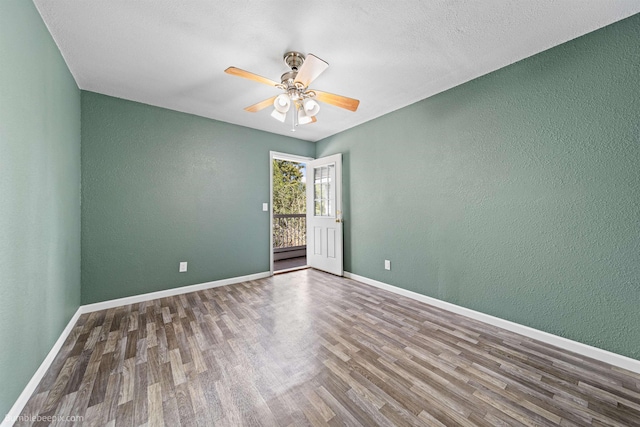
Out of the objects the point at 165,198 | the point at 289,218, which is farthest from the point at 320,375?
the point at 289,218

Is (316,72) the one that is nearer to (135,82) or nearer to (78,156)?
(135,82)

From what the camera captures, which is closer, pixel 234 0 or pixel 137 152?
pixel 234 0

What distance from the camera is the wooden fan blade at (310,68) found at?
1781 millimetres

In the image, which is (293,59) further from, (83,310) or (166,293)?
(83,310)

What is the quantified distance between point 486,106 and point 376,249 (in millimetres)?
2161

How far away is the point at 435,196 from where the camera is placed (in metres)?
2.92

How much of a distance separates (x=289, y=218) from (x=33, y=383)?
16.6 ft

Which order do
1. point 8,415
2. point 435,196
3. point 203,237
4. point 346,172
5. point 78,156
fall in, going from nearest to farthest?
1. point 8,415
2. point 78,156
3. point 435,196
4. point 203,237
5. point 346,172

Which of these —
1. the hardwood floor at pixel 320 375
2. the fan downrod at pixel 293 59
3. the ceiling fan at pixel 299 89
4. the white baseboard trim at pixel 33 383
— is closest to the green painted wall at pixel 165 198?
the hardwood floor at pixel 320 375

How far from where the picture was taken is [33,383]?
1.54 m

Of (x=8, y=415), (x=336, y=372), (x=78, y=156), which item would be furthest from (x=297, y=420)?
(x=78, y=156)

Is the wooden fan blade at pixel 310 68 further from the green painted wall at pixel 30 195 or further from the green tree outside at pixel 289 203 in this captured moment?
the green tree outside at pixel 289 203

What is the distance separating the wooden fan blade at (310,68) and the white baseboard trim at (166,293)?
2955mm

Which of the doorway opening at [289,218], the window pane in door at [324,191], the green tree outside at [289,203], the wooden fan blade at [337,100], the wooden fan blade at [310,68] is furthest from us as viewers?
the green tree outside at [289,203]
